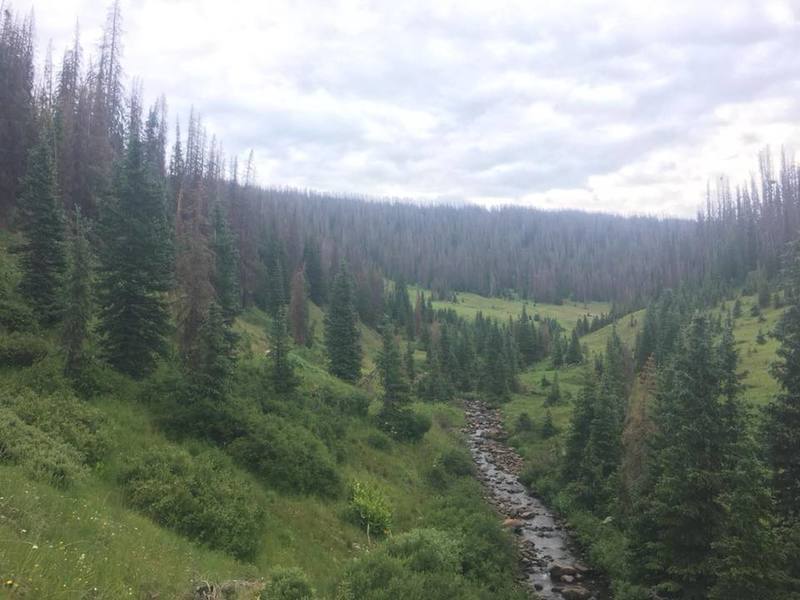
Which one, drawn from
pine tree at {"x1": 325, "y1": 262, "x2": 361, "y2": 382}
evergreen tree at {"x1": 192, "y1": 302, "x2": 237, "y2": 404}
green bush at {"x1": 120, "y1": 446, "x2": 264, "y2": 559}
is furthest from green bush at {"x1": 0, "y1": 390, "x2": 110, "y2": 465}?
pine tree at {"x1": 325, "y1": 262, "x2": 361, "y2": 382}

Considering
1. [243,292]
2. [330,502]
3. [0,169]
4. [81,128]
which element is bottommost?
[330,502]

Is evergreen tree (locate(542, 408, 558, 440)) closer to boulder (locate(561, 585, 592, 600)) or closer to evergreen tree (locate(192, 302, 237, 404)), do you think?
boulder (locate(561, 585, 592, 600))

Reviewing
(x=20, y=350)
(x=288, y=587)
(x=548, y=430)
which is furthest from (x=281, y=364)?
(x=548, y=430)

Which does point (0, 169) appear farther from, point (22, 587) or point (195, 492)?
point (22, 587)

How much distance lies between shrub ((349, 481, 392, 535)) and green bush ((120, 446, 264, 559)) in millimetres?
6646

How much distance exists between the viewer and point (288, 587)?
13.6 meters

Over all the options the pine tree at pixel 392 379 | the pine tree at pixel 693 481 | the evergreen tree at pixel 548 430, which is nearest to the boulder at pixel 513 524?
the pine tree at pixel 693 481

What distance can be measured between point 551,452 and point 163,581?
39302mm

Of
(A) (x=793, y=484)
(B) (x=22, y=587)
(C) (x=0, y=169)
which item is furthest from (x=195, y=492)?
(C) (x=0, y=169)

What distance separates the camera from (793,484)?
65.2ft

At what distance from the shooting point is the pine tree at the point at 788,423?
1981 cm

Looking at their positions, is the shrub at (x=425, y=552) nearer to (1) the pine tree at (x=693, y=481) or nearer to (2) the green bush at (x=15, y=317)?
(1) the pine tree at (x=693, y=481)

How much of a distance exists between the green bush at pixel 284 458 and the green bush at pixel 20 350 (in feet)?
31.7

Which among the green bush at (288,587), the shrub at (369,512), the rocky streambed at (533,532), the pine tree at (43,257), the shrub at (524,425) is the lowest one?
the rocky streambed at (533,532)
